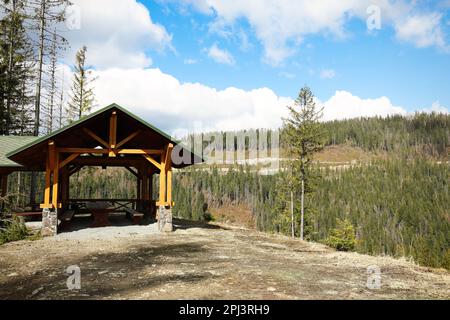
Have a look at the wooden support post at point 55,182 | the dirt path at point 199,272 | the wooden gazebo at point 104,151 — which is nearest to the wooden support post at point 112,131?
the wooden gazebo at point 104,151

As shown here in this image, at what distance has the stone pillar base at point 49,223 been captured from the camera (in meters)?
13.7

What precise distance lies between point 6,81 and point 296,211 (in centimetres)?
2926

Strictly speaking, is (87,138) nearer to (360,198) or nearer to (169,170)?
(169,170)

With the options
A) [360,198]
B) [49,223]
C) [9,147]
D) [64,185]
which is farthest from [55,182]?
[360,198]

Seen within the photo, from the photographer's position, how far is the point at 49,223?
13.8 metres

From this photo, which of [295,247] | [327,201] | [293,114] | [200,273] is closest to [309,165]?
[293,114]

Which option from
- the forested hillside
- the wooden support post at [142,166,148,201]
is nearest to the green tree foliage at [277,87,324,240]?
the wooden support post at [142,166,148,201]

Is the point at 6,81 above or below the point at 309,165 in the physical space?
above

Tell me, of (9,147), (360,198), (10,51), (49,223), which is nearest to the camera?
(49,223)

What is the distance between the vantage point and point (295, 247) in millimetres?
12805

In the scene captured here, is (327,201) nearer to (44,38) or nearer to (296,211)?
(296,211)

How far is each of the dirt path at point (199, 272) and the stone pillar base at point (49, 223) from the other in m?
1.11

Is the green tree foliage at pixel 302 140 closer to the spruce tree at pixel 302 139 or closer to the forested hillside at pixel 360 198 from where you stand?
the spruce tree at pixel 302 139

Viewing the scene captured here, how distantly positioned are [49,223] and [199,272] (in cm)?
898
